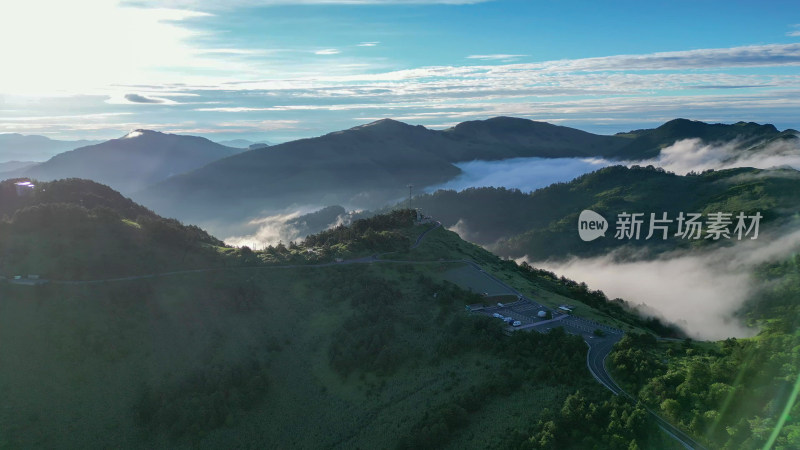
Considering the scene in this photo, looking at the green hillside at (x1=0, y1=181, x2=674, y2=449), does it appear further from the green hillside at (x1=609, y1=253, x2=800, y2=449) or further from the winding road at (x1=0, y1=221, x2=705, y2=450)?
the green hillside at (x1=609, y1=253, x2=800, y2=449)

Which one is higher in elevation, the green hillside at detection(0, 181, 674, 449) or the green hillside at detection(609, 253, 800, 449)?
the green hillside at detection(609, 253, 800, 449)

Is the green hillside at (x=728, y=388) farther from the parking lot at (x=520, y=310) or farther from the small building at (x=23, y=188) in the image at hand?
the small building at (x=23, y=188)

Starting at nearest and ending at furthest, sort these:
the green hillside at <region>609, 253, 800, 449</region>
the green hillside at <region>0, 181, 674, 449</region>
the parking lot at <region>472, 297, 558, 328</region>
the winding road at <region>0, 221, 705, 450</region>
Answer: the green hillside at <region>609, 253, 800, 449</region>
the winding road at <region>0, 221, 705, 450</region>
the green hillside at <region>0, 181, 674, 449</region>
the parking lot at <region>472, 297, 558, 328</region>

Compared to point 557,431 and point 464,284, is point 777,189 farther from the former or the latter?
point 557,431

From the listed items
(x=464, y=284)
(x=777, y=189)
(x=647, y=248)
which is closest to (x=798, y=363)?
(x=464, y=284)

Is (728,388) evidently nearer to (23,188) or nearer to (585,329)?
(585,329)

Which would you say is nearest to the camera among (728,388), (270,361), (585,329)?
(728,388)

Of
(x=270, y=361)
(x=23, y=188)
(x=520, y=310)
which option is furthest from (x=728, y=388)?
(x=23, y=188)

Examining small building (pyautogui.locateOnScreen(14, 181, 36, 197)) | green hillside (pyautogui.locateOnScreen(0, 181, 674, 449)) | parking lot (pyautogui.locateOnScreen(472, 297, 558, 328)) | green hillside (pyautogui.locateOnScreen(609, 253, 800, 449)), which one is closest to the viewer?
green hillside (pyautogui.locateOnScreen(609, 253, 800, 449))

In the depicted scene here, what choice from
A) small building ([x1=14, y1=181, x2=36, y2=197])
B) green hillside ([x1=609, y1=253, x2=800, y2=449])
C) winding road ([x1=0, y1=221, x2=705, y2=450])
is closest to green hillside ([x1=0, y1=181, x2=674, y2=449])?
winding road ([x1=0, y1=221, x2=705, y2=450])
